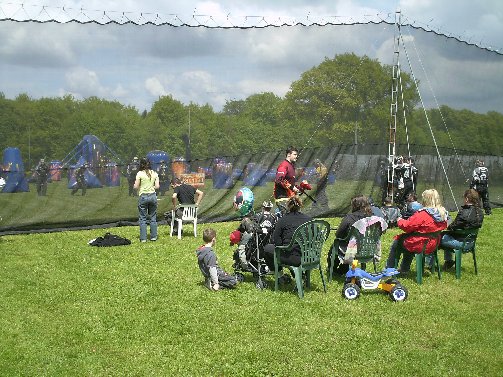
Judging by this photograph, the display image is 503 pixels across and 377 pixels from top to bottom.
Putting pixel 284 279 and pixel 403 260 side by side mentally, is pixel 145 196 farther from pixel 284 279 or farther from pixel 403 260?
pixel 403 260

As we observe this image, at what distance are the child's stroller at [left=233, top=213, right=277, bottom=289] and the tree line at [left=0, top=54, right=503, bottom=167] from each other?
8.40 meters

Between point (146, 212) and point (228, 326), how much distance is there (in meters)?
5.82

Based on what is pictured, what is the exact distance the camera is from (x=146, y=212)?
458 inches

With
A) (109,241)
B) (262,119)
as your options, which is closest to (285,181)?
(109,241)

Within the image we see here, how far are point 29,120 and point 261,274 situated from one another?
30.2ft

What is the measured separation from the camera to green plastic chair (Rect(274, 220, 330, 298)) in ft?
23.9

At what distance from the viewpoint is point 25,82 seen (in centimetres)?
1477

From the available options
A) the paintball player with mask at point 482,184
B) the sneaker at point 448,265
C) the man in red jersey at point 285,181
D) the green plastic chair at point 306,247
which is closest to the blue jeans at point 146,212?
the man in red jersey at point 285,181

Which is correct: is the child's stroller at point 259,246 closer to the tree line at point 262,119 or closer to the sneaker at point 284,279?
the sneaker at point 284,279

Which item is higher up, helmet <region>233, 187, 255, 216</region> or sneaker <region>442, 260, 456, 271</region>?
helmet <region>233, 187, 255, 216</region>

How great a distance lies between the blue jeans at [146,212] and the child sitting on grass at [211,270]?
13.2 ft

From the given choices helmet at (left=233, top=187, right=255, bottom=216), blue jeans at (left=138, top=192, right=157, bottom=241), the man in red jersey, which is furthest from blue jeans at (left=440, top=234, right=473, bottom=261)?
blue jeans at (left=138, top=192, right=157, bottom=241)

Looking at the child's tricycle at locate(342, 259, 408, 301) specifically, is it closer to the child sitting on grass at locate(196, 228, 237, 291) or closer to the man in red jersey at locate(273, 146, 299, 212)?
the child sitting on grass at locate(196, 228, 237, 291)

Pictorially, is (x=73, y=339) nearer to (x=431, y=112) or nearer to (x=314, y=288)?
(x=314, y=288)
